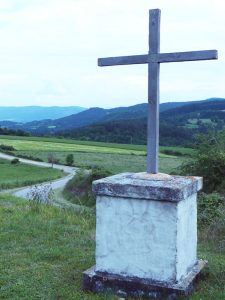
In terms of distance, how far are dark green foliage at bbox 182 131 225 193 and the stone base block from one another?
398 inches

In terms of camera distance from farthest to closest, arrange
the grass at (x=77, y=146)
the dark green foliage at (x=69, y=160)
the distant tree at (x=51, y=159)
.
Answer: the grass at (x=77, y=146), the distant tree at (x=51, y=159), the dark green foliage at (x=69, y=160)

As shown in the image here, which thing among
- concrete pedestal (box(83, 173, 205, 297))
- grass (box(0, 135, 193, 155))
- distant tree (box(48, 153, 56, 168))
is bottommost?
distant tree (box(48, 153, 56, 168))

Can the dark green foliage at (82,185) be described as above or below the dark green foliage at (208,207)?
below

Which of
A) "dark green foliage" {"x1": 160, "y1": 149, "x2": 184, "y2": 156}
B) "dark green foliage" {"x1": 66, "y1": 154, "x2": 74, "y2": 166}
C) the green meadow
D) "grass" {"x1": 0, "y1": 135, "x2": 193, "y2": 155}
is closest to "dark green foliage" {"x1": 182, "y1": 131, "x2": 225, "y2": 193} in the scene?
the green meadow

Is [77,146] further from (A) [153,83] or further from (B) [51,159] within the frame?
(A) [153,83]

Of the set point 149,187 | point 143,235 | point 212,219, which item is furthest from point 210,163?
point 149,187

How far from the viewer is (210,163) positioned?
15789 mm

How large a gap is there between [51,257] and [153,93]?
2924 millimetres

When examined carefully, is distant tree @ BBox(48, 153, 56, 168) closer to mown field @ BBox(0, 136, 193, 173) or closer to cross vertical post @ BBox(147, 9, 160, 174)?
mown field @ BBox(0, 136, 193, 173)

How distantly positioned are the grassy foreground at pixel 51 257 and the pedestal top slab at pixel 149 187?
114 cm

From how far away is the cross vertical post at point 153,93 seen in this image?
18.7ft

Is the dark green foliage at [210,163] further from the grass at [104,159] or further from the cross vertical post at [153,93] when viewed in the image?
the grass at [104,159]

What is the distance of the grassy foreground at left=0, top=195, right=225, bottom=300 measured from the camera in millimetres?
5676

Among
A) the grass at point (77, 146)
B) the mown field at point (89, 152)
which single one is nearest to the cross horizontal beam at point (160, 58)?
the mown field at point (89, 152)
